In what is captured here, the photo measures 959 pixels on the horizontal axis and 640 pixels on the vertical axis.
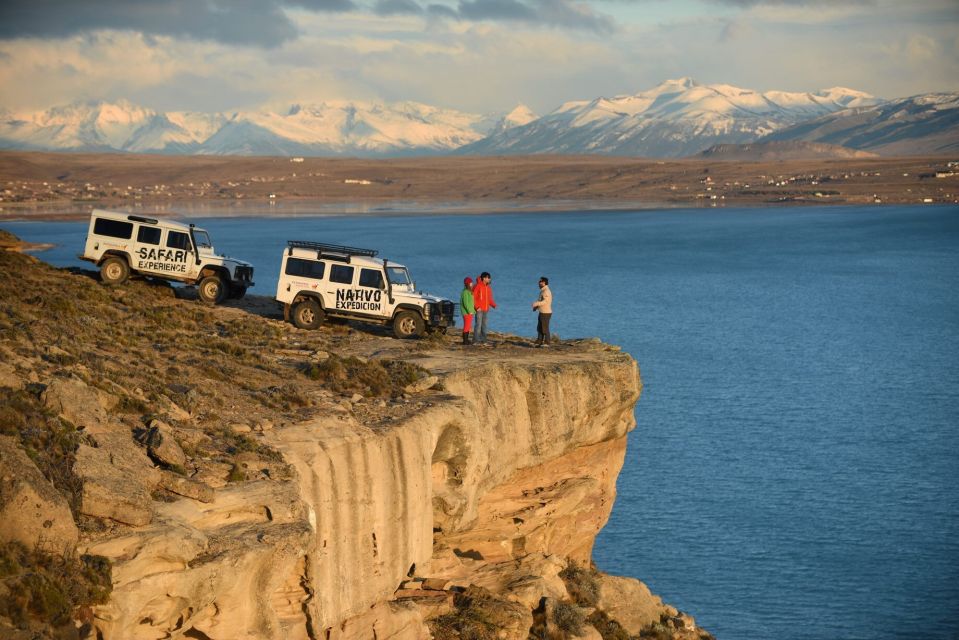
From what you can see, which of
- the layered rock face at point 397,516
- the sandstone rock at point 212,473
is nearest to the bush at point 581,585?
the layered rock face at point 397,516

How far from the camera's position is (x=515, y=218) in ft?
580

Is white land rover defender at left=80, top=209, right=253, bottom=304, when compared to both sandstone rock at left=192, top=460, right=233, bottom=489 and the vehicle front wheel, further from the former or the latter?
sandstone rock at left=192, top=460, right=233, bottom=489

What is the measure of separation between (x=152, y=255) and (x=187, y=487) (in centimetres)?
1906

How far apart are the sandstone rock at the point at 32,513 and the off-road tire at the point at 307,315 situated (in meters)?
15.9

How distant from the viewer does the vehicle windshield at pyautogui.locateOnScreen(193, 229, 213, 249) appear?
3394 cm

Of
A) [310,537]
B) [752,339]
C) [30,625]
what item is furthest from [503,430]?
[752,339]

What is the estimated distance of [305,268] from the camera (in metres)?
29.5

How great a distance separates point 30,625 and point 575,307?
6789 centimetres

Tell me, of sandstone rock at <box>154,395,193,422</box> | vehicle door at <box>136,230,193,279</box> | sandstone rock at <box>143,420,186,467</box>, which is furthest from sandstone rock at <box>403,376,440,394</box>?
vehicle door at <box>136,230,193,279</box>

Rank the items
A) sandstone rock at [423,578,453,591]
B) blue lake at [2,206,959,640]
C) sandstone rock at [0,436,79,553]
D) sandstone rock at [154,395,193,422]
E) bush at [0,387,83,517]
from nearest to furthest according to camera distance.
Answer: sandstone rock at [0,436,79,553], bush at [0,387,83,517], sandstone rock at [154,395,193,422], sandstone rock at [423,578,453,591], blue lake at [2,206,959,640]

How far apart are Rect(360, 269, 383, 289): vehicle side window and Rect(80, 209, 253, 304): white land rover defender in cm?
554

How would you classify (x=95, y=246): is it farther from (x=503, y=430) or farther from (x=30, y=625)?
(x=30, y=625)

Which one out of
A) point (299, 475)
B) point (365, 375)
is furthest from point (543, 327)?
point (299, 475)

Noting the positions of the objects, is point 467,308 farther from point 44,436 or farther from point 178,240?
point 44,436
